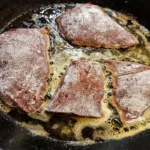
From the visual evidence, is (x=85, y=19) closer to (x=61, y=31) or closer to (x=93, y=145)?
(x=61, y=31)

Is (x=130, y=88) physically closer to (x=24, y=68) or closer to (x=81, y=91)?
(x=81, y=91)

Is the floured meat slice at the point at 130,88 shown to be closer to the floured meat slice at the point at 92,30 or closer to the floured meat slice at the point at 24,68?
the floured meat slice at the point at 92,30

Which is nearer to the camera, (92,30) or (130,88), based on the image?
(130,88)

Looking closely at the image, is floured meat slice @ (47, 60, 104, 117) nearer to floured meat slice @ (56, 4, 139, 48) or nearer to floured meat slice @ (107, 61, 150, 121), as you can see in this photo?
floured meat slice @ (107, 61, 150, 121)

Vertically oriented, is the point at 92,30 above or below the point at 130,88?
above

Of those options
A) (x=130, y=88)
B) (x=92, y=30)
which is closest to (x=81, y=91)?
(x=130, y=88)

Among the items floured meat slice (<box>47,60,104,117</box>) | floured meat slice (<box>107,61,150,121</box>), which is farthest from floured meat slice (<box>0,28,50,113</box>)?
floured meat slice (<box>107,61,150,121</box>)
